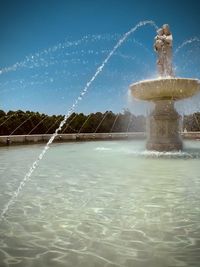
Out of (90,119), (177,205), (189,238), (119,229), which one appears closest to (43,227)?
(119,229)

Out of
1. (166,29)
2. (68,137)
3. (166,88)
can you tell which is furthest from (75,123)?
(166,88)

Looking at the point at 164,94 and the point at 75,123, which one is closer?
the point at 164,94

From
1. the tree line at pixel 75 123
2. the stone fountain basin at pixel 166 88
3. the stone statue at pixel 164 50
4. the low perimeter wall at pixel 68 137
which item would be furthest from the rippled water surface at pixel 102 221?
the tree line at pixel 75 123

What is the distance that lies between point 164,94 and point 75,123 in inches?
925

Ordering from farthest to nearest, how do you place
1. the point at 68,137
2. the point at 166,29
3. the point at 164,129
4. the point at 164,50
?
the point at 68,137, the point at 166,29, the point at 164,50, the point at 164,129

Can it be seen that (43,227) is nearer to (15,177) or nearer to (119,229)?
(119,229)

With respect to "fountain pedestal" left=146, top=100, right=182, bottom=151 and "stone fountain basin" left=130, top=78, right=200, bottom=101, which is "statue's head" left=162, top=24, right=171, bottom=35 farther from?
"fountain pedestal" left=146, top=100, right=182, bottom=151

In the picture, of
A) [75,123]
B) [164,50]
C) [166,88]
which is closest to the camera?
[166,88]

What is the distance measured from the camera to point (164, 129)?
15875mm

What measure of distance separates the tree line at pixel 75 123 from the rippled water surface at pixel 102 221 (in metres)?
24.4

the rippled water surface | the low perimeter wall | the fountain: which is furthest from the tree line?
the rippled water surface

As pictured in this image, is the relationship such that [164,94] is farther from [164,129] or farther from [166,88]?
[164,129]

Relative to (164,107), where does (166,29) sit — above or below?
above

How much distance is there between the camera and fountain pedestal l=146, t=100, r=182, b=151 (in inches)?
623
